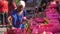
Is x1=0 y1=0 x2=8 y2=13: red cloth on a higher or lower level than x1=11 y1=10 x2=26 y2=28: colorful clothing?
higher

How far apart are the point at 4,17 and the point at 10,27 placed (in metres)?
0.08

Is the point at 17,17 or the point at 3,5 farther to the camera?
the point at 17,17

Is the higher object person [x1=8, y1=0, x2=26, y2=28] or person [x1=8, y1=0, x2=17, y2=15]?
person [x1=8, y1=0, x2=17, y2=15]

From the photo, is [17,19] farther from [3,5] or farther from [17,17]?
[3,5]

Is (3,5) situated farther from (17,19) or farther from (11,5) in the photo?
(17,19)

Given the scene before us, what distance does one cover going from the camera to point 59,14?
0.27 m

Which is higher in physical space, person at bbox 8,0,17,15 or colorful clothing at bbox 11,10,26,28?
person at bbox 8,0,17,15

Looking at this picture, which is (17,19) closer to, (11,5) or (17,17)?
(17,17)

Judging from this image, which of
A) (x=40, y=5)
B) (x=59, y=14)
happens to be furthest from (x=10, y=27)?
(x=59, y=14)

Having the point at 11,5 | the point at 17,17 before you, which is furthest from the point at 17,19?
the point at 11,5

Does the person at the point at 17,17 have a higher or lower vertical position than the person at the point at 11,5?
lower

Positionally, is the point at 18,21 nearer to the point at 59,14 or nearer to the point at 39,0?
the point at 39,0

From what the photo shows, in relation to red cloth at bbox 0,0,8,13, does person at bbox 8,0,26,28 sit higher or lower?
lower

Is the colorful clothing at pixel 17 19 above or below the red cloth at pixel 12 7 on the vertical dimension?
below
